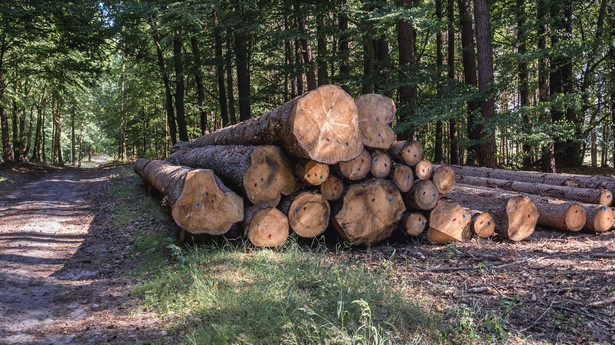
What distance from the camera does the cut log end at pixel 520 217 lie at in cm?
613

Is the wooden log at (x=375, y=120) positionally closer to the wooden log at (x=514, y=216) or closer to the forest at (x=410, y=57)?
the wooden log at (x=514, y=216)

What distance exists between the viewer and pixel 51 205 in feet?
31.8

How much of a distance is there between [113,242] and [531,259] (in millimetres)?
6798

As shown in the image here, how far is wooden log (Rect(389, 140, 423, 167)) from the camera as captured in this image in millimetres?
6195

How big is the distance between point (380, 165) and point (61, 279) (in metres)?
4.99

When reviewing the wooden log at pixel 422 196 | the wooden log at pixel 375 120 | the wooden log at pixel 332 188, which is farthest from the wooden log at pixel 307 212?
the wooden log at pixel 422 196

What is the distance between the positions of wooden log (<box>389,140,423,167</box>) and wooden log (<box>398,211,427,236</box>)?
0.87m

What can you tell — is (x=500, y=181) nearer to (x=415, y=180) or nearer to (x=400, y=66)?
(x=415, y=180)

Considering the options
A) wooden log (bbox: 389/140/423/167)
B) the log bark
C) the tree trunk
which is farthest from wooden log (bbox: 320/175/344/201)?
the tree trunk

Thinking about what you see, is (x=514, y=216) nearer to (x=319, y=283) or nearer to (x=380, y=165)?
(x=380, y=165)

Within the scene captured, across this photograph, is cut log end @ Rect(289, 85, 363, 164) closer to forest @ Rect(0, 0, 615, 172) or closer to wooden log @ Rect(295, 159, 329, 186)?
wooden log @ Rect(295, 159, 329, 186)

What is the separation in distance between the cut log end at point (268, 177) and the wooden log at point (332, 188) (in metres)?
0.52

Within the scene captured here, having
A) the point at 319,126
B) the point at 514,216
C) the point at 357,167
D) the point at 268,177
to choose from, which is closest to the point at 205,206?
the point at 268,177

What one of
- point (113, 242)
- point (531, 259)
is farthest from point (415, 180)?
point (113, 242)
